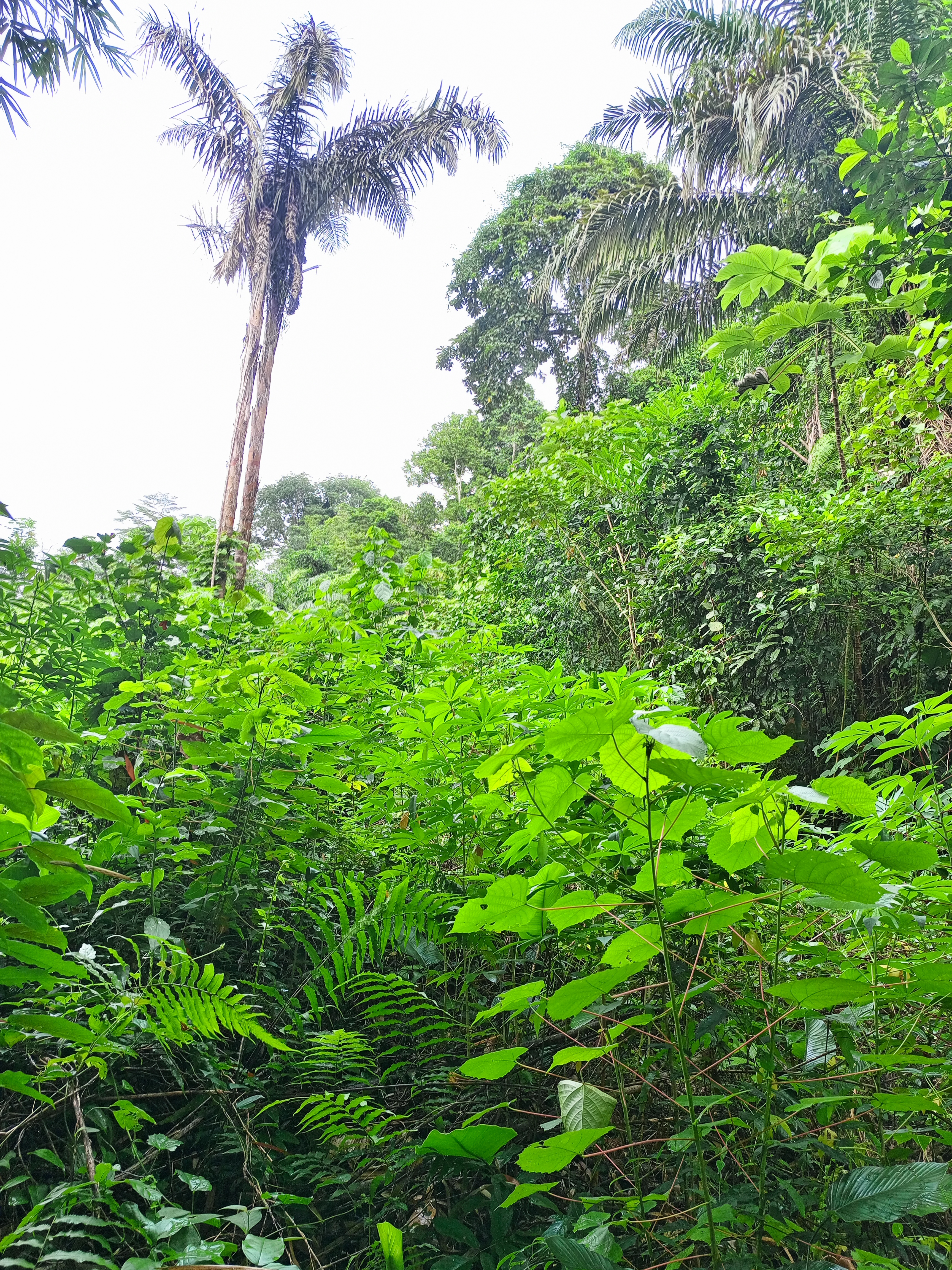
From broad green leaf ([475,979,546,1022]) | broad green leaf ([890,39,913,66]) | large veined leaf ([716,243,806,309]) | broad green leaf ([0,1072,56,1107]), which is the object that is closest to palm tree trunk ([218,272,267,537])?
large veined leaf ([716,243,806,309])

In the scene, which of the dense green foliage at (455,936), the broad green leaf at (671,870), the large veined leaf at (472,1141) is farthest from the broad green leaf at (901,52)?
the large veined leaf at (472,1141)

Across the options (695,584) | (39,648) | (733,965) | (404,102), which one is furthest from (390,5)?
(733,965)

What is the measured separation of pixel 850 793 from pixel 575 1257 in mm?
480

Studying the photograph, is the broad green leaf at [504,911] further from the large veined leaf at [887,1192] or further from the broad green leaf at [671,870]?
the large veined leaf at [887,1192]

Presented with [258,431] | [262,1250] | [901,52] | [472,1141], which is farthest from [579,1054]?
[258,431]

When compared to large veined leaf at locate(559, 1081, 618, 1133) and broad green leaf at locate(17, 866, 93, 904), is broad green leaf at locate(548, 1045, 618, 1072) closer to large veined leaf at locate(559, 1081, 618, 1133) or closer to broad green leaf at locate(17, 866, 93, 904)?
large veined leaf at locate(559, 1081, 618, 1133)

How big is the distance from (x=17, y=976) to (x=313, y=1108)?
565 mm

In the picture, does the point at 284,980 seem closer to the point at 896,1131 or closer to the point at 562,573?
the point at 896,1131

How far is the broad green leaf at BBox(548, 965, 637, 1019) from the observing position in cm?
67

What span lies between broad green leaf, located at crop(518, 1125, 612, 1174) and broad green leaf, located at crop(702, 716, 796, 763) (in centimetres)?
36

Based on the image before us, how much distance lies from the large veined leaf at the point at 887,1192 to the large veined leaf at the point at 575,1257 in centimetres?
20

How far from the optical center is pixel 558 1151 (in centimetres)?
65

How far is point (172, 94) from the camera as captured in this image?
11633 millimetres

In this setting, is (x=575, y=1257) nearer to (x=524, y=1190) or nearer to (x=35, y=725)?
(x=524, y=1190)
